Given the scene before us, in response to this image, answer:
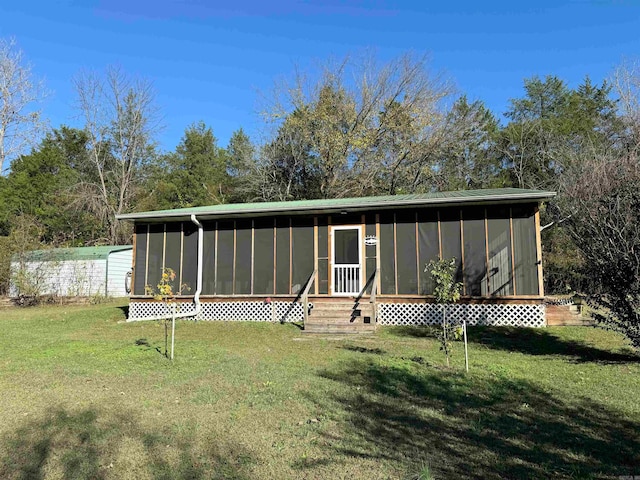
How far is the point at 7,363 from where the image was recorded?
691 centimetres

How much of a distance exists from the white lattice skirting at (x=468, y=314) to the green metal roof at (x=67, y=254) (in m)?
14.1

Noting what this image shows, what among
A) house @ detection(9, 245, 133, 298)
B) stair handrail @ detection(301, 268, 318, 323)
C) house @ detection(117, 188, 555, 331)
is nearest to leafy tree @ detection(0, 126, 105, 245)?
house @ detection(9, 245, 133, 298)

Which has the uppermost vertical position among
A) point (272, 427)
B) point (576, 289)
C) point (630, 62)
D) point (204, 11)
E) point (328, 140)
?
point (630, 62)

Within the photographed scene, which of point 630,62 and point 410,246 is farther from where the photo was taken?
point 630,62

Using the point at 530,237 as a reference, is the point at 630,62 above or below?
above

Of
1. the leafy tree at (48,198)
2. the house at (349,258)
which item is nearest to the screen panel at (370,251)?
the house at (349,258)

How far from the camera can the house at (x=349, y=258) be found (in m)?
10.8

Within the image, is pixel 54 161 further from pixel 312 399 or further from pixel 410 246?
pixel 312 399

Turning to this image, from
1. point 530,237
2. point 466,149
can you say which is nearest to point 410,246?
point 530,237

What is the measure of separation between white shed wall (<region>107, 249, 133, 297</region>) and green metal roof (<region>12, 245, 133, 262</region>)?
0.30 m

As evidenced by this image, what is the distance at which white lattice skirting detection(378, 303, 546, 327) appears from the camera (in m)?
10.6

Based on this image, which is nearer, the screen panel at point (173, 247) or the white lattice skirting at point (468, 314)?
the white lattice skirting at point (468, 314)

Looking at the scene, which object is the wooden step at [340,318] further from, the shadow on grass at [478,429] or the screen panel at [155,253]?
the screen panel at [155,253]

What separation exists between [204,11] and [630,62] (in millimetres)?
21346
